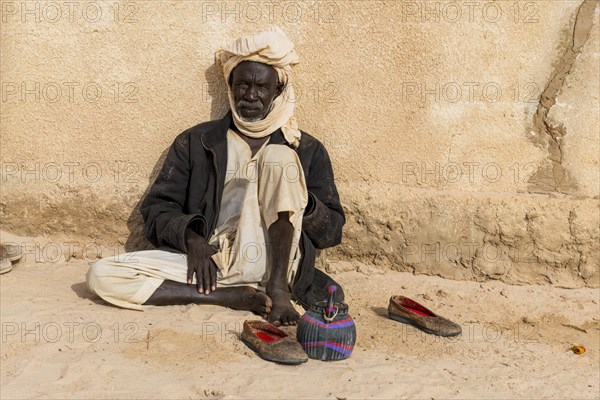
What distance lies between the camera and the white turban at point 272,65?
4.56 meters

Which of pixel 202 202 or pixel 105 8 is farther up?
pixel 105 8

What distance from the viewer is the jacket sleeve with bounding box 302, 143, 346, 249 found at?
435cm

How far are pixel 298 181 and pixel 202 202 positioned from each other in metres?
0.69

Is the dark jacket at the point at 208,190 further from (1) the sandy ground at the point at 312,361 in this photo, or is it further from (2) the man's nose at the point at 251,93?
(1) the sandy ground at the point at 312,361

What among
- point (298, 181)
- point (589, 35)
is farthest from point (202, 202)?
point (589, 35)

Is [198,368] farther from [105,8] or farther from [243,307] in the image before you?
[105,8]

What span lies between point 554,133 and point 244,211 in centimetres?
196

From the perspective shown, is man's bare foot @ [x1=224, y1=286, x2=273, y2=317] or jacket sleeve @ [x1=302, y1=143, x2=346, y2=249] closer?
man's bare foot @ [x1=224, y1=286, x2=273, y2=317]

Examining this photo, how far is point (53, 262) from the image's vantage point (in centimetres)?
498

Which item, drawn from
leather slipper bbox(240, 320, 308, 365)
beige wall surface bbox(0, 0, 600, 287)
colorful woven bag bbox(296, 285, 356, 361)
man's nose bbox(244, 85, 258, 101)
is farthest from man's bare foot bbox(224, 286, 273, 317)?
man's nose bbox(244, 85, 258, 101)

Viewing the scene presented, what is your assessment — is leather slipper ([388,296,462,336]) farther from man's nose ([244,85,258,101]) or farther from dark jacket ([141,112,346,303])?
man's nose ([244,85,258,101])

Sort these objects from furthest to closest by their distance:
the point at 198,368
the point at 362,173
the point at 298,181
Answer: the point at 362,173, the point at 298,181, the point at 198,368

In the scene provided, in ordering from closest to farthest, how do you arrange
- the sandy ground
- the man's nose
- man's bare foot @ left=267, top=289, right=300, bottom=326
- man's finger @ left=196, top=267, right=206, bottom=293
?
the sandy ground < man's bare foot @ left=267, top=289, right=300, bottom=326 < man's finger @ left=196, top=267, right=206, bottom=293 < the man's nose

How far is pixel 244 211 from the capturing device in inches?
169
